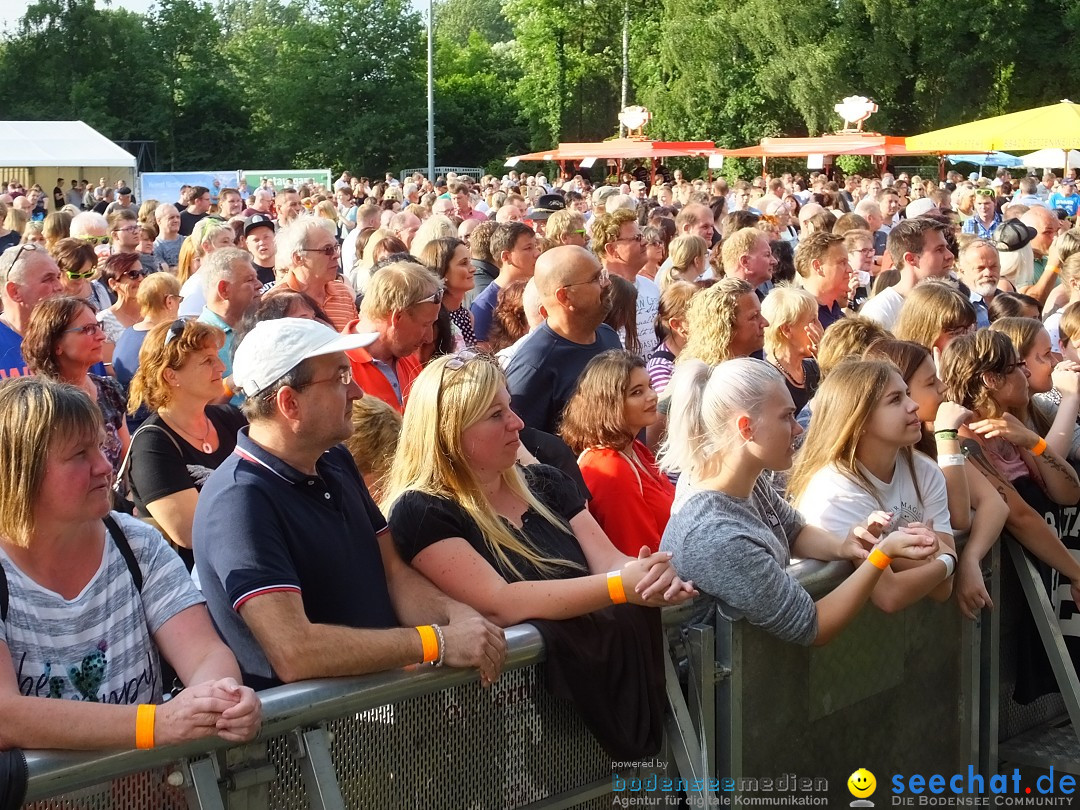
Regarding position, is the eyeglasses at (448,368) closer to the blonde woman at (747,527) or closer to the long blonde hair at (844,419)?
the blonde woman at (747,527)

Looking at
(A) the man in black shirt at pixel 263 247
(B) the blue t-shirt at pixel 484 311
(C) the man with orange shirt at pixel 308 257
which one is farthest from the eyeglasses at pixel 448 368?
(A) the man in black shirt at pixel 263 247

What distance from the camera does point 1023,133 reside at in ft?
69.8

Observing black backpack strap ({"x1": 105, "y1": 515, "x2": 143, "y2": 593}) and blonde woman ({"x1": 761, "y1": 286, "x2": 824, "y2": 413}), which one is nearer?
black backpack strap ({"x1": 105, "y1": 515, "x2": 143, "y2": 593})

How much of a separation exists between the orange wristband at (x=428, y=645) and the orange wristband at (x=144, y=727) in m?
0.63

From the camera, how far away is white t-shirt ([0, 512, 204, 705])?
8.64 feet

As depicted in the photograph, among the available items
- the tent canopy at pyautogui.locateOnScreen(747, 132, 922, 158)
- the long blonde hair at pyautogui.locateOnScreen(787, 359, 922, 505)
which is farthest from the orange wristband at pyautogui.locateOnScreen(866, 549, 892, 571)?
the tent canopy at pyautogui.locateOnScreen(747, 132, 922, 158)

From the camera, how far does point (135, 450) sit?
427 centimetres

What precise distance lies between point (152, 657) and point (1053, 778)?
10.4ft

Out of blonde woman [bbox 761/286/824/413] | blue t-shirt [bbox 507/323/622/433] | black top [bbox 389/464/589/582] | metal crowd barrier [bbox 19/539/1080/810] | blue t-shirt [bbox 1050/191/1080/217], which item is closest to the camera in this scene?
metal crowd barrier [bbox 19/539/1080/810]

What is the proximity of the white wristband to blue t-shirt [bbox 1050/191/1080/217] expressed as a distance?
19033 mm

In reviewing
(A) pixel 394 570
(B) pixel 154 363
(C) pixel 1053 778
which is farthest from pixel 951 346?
(B) pixel 154 363

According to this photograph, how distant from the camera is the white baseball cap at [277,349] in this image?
3168 mm

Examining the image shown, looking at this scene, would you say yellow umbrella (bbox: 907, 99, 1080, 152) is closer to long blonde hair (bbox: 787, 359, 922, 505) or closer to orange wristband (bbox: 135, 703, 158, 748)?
long blonde hair (bbox: 787, 359, 922, 505)

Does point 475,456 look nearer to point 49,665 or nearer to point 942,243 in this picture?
point 49,665
